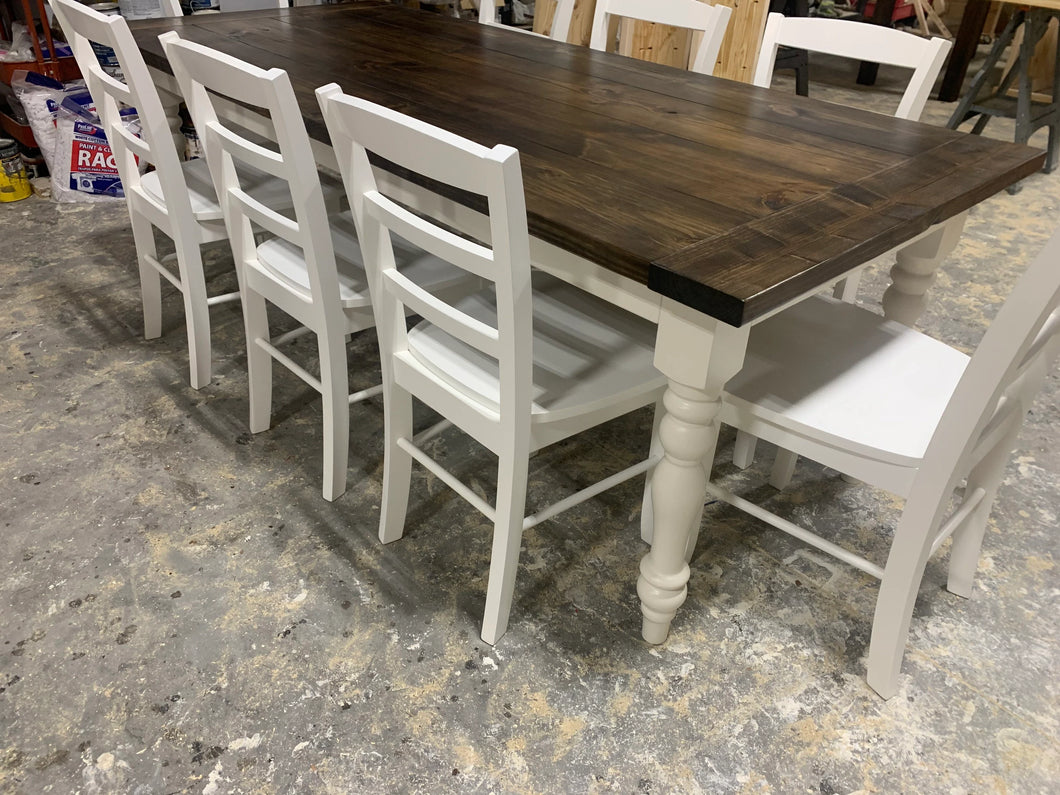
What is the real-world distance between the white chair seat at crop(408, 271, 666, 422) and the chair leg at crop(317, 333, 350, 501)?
27 cm

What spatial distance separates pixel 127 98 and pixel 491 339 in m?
1.27

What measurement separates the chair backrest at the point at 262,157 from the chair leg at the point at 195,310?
10.9 inches

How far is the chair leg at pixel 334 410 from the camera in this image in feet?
5.65

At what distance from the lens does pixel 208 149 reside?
1702 millimetres

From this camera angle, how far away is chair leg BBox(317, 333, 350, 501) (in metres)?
1.72

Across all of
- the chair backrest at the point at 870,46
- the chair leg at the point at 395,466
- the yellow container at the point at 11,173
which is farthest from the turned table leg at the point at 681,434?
the yellow container at the point at 11,173

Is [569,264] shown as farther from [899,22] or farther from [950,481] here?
[899,22]

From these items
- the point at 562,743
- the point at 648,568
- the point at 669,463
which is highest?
the point at 669,463

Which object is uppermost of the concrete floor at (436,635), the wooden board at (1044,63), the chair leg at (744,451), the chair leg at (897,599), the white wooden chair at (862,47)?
the white wooden chair at (862,47)

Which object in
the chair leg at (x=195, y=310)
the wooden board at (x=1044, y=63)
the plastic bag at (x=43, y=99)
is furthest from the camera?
the wooden board at (x=1044, y=63)

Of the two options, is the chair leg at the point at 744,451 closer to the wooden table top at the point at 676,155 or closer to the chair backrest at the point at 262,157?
the wooden table top at the point at 676,155

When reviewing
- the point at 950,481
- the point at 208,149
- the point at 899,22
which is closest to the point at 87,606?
the point at 208,149

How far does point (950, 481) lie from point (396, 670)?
1.02 metres

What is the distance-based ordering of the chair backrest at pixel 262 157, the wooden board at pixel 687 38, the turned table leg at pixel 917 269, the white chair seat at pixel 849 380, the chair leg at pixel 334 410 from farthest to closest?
1. the wooden board at pixel 687 38
2. the chair leg at pixel 334 410
3. the turned table leg at pixel 917 269
4. the chair backrest at pixel 262 157
5. the white chair seat at pixel 849 380
